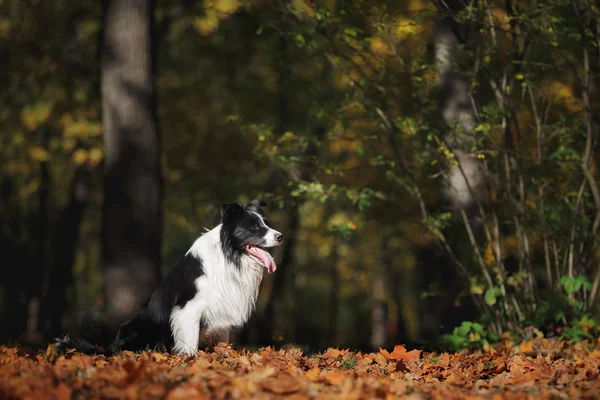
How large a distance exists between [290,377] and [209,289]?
260 centimetres

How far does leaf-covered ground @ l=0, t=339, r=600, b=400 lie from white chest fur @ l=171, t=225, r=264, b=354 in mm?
387

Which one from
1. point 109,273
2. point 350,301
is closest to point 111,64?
point 109,273

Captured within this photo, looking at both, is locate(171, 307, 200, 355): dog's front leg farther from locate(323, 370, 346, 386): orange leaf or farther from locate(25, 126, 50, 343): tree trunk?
locate(25, 126, 50, 343): tree trunk

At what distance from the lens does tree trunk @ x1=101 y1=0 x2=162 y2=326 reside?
10.8m

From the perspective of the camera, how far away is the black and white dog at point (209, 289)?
7.32 m

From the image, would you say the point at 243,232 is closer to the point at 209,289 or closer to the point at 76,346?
the point at 209,289

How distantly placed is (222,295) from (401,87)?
3.62m

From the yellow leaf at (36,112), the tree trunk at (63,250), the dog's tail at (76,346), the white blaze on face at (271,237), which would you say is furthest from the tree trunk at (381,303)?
the dog's tail at (76,346)

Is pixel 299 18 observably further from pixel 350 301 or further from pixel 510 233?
pixel 350 301

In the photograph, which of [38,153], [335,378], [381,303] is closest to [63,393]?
[335,378]

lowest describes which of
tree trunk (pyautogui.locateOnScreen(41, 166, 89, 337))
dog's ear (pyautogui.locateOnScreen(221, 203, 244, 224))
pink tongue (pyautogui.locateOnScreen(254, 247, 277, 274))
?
tree trunk (pyautogui.locateOnScreen(41, 166, 89, 337))

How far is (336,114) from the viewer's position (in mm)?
9664

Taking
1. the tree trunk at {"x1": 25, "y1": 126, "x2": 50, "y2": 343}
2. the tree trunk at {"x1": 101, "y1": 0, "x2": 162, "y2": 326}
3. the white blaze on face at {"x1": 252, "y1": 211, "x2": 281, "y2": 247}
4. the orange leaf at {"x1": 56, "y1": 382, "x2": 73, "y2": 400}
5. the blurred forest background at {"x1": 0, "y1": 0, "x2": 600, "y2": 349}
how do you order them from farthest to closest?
the tree trunk at {"x1": 25, "y1": 126, "x2": 50, "y2": 343} → the tree trunk at {"x1": 101, "y1": 0, "x2": 162, "y2": 326} → the blurred forest background at {"x1": 0, "y1": 0, "x2": 600, "y2": 349} → the white blaze on face at {"x1": 252, "y1": 211, "x2": 281, "y2": 247} → the orange leaf at {"x1": 56, "y1": 382, "x2": 73, "y2": 400}

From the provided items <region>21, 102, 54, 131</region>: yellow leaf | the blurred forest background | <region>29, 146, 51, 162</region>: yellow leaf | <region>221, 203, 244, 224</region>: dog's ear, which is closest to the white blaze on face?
<region>221, 203, 244, 224</region>: dog's ear
